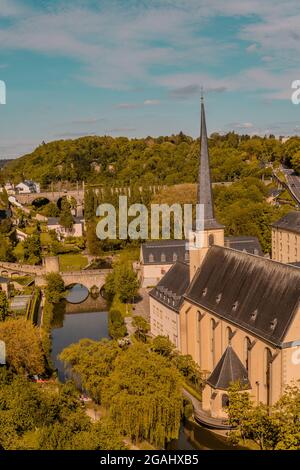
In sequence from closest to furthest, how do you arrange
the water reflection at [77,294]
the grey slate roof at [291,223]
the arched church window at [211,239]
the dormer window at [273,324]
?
the dormer window at [273,324] → the arched church window at [211,239] → the water reflection at [77,294] → the grey slate roof at [291,223]

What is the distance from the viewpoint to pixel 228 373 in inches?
1204

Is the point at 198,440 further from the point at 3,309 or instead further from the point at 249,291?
the point at 3,309

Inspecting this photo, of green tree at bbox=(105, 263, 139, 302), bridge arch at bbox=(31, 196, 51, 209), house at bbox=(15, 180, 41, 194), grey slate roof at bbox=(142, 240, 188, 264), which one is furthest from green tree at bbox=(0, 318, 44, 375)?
house at bbox=(15, 180, 41, 194)

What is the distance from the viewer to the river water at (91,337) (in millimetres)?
28672

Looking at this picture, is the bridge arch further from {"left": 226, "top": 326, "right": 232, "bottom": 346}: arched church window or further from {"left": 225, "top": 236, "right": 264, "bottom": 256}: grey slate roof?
{"left": 226, "top": 326, "right": 232, "bottom": 346}: arched church window

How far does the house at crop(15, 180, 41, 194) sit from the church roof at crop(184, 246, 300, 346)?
97.8 m

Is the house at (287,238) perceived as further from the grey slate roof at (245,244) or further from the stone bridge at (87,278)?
the stone bridge at (87,278)

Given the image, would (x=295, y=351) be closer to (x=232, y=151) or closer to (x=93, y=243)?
(x=93, y=243)

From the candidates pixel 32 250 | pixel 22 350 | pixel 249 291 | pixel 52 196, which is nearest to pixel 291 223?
pixel 249 291

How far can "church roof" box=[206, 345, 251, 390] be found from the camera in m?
30.2

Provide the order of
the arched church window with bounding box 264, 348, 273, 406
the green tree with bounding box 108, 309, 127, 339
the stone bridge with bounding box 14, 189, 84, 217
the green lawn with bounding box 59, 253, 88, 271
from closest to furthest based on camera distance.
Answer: the arched church window with bounding box 264, 348, 273, 406, the green tree with bounding box 108, 309, 127, 339, the green lawn with bounding box 59, 253, 88, 271, the stone bridge with bounding box 14, 189, 84, 217

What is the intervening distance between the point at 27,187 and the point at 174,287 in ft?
315

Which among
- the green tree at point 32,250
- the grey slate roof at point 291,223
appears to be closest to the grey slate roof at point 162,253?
the grey slate roof at point 291,223

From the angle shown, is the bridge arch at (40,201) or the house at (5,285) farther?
the bridge arch at (40,201)
